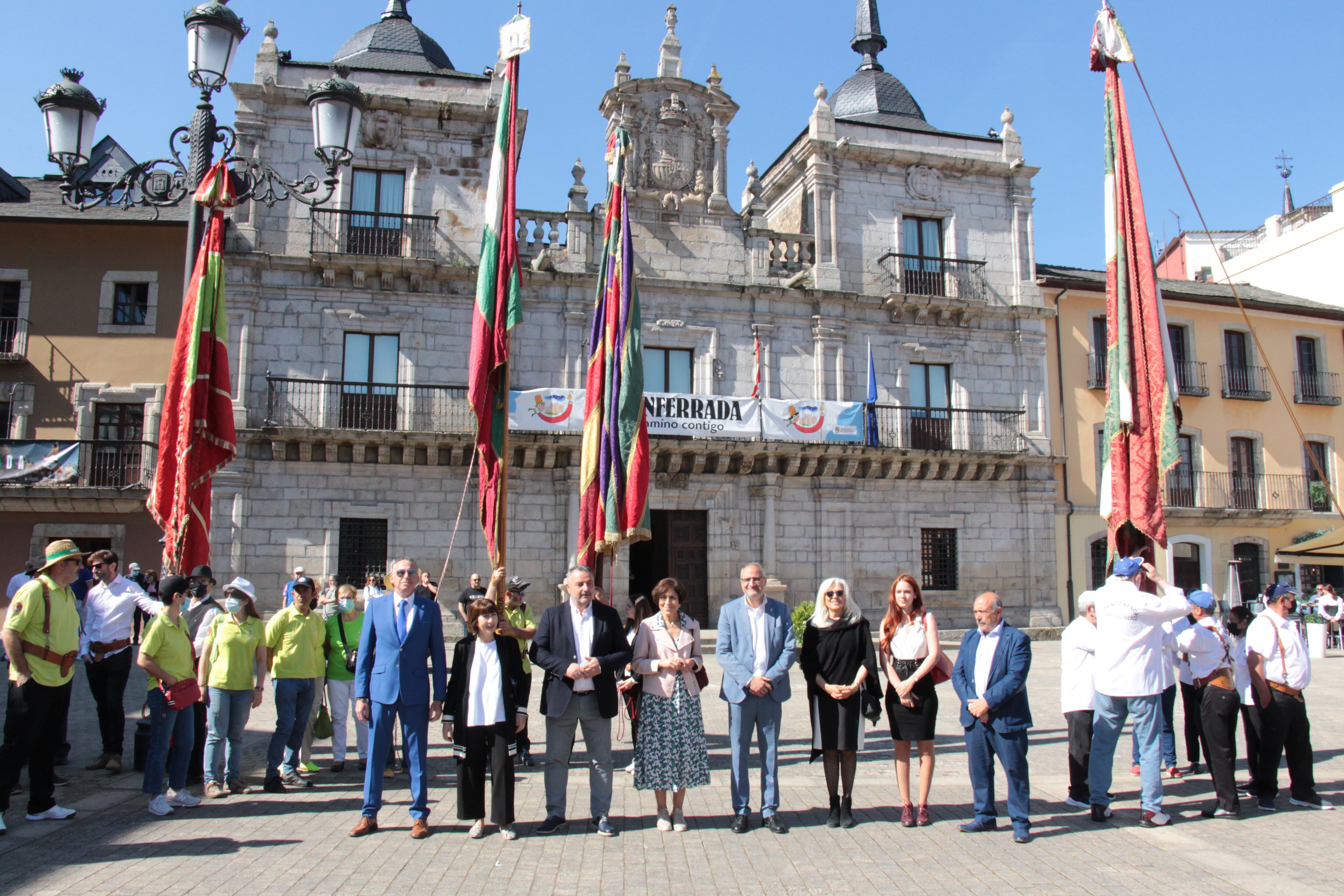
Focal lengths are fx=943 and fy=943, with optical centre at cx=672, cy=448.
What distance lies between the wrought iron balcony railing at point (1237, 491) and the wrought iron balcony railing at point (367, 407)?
18.2m

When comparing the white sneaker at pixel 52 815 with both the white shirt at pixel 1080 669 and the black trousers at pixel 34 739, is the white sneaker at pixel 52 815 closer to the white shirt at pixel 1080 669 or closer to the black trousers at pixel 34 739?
the black trousers at pixel 34 739

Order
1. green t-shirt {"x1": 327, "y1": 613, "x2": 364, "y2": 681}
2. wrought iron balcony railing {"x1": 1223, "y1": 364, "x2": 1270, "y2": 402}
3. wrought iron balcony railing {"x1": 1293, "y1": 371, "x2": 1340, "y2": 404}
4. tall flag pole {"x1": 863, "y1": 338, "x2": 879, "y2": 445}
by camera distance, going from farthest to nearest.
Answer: wrought iron balcony railing {"x1": 1293, "y1": 371, "x2": 1340, "y2": 404}, wrought iron balcony railing {"x1": 1223, "y1": 364, "x2": 1270, "y2": 402}, tall flag pole {"x1": 863, "y1": 338, "x2": 879, "y2": 445}, green t-shirt {"x1": 327, "y1": 613, "x2": 364, "y2": 681}

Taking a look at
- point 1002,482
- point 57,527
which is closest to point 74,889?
point 57,527

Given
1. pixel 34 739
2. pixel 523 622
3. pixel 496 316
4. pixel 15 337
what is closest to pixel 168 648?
pixel 34 739

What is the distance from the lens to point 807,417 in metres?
21.7

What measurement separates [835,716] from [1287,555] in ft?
62.7

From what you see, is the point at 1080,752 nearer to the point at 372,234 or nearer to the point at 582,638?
the point at 582,638

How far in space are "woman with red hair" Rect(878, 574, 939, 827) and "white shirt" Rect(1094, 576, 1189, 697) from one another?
3.97 feet

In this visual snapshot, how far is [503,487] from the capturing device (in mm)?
8094

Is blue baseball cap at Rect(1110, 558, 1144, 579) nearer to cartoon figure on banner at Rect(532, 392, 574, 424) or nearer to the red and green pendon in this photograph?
the red and green pendon

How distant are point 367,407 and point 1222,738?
17.6m

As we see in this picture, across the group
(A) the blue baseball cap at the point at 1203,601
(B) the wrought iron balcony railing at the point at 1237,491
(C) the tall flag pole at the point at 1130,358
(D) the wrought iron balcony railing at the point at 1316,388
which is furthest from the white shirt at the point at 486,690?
(D) the wrought iron balcony railing at the point at 1316,388

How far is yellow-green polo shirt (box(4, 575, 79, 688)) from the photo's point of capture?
650 cm

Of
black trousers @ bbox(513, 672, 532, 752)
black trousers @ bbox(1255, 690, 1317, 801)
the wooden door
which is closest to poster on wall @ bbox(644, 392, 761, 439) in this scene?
the wooden door
